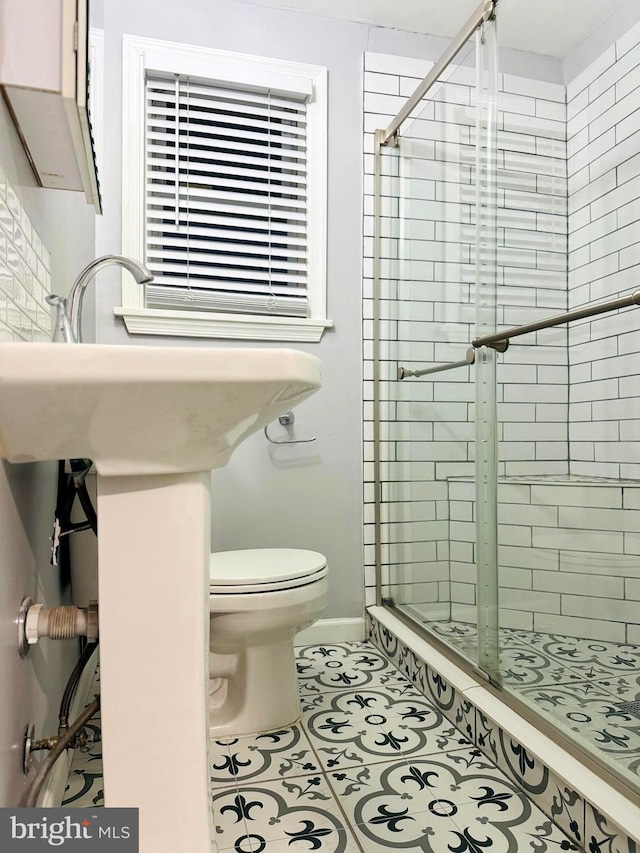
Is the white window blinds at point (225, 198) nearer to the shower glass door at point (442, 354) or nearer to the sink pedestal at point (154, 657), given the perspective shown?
the shower glass door at point (442, 354)

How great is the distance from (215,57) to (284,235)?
26.1 inches

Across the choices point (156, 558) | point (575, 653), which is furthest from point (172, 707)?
point (575, 653)

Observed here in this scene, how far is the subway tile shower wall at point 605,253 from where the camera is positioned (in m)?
1.38

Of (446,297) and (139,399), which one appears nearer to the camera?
(139,399)

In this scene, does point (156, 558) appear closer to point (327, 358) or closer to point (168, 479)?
point (168, 479)

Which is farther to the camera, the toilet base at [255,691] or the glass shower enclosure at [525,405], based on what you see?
the toilet base at [255,691]

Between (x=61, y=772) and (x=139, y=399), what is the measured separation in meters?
1.03

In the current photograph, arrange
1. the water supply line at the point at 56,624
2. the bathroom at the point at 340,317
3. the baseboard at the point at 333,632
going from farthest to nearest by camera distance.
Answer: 1. the baseboard at the point at 333,632
2. the bathroom at the point at 340,317
3. the water supply line at the point at 56,624

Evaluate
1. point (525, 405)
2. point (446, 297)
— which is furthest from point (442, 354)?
point (525, 405)

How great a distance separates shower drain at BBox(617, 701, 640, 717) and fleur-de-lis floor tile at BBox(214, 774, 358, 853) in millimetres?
598

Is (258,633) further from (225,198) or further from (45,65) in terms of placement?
(225,198)

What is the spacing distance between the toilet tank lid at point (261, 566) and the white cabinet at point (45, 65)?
104cm

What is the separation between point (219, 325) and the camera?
2.15 m

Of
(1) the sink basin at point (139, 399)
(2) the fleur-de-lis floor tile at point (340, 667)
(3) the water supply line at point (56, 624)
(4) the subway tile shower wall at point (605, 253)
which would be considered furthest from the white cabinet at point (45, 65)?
(2) the fleur-de-lis floor tile at point (340, 667)
